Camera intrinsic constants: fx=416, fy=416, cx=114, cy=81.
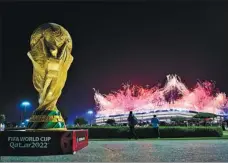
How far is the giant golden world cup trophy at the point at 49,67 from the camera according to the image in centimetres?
1606

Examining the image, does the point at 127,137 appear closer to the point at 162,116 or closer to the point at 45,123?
the point at 45,123

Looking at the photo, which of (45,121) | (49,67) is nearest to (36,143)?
(45,121)

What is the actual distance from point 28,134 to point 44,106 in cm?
502

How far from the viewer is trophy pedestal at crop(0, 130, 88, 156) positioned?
37.7ft

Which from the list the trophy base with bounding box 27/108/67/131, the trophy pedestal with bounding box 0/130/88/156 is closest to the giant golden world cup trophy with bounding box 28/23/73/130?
the trophy base with bounding box 27/108/67/131

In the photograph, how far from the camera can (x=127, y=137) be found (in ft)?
78.1

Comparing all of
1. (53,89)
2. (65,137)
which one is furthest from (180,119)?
(65,137)

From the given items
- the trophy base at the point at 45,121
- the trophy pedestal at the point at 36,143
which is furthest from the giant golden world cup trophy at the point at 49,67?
the trophy pedestal at the point at 36,143

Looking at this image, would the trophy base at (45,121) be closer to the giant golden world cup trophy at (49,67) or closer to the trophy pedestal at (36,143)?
the giant golden world cup trophy at (49,67)

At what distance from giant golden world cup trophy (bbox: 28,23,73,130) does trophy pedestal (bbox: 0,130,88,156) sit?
4.36 m

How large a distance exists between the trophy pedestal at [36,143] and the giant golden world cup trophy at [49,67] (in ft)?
14.3

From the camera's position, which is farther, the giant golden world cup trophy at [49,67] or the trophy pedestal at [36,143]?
the giant golden world cup trophy at [49,67]

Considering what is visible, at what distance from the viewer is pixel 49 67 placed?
16.2m

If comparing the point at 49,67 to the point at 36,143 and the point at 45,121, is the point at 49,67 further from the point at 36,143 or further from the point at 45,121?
the point at 36,143
